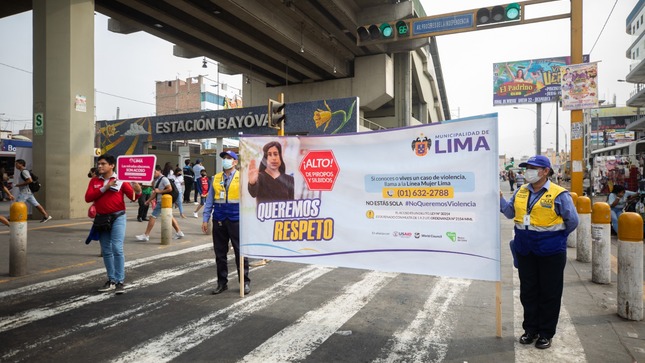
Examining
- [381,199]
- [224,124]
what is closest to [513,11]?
[381,199]

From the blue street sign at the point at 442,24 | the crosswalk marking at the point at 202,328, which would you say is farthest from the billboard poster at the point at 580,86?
the crosswalk marking at the point at 202,328

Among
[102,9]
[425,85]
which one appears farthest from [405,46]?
[102,9]

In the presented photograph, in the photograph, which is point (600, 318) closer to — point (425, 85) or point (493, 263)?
point (493, 263)

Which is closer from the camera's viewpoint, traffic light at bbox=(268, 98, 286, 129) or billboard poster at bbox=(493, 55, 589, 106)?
traffic light at bbox=(268, 98, 286, 129)

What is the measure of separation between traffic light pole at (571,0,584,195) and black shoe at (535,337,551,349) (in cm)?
686

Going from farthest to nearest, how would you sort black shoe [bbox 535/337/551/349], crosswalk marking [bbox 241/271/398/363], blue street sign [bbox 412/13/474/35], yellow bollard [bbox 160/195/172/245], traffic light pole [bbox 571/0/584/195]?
blue street sign [bbox 412/13/474/35], yellow bollard [bbox 160/195/172/245], traffic light pole [bbox 571/0/584/195], black shoe [bbox 535/337/551/349], crosswalk marking [bbox 241/271/398/363]

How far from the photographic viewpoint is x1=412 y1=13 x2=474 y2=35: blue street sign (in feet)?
40.7

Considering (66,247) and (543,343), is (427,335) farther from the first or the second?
(66,247)

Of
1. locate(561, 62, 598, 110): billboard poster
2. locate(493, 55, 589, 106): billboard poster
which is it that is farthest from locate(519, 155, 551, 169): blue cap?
locate(493, 55, 589, 106): billboard poster

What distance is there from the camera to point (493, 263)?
402 centimetres

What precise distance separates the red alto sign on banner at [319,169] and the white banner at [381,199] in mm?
13

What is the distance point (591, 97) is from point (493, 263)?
7.02 meters

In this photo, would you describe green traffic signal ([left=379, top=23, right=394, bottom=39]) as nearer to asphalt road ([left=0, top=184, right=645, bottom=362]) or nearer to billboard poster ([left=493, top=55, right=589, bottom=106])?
asphalt road ([left=0, top=184, right=645, bottom=362])

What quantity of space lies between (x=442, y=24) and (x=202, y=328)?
11952mm
